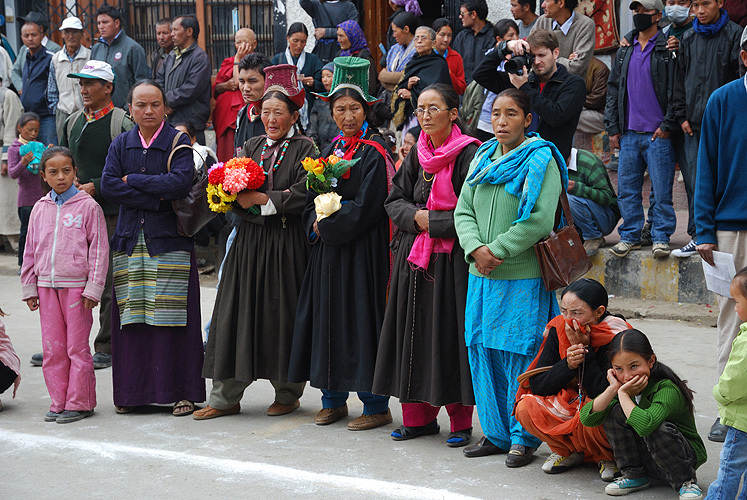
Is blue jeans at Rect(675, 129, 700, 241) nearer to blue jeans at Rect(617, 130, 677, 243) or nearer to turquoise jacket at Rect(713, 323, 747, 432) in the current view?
blue jeans at Rect(617, 130, 677, 243)

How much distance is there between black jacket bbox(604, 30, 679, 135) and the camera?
782cm

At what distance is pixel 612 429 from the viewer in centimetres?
427

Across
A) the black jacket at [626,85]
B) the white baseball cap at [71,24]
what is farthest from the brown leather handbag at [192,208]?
Result: the white baseball cap at [71,24]

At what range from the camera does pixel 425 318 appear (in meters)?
5.07

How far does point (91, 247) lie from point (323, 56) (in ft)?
19.3

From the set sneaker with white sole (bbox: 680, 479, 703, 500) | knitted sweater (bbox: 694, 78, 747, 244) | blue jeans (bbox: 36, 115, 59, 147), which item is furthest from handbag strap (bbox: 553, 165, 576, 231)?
blue jeans (bbox: 36, 115, 59, 147)

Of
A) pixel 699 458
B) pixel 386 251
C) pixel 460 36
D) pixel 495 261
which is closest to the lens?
pixel 699 458

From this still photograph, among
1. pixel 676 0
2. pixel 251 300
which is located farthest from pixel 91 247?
pixel 676 0

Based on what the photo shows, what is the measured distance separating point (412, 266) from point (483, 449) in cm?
104

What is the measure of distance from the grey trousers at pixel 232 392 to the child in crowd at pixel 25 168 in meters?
4.86

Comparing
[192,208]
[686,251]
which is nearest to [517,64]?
[192,208]

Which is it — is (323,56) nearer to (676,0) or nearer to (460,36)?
(460,36)

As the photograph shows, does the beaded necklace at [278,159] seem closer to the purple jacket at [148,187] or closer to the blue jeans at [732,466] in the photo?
the purple jacket at [148,187]

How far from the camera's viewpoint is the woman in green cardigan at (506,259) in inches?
181
